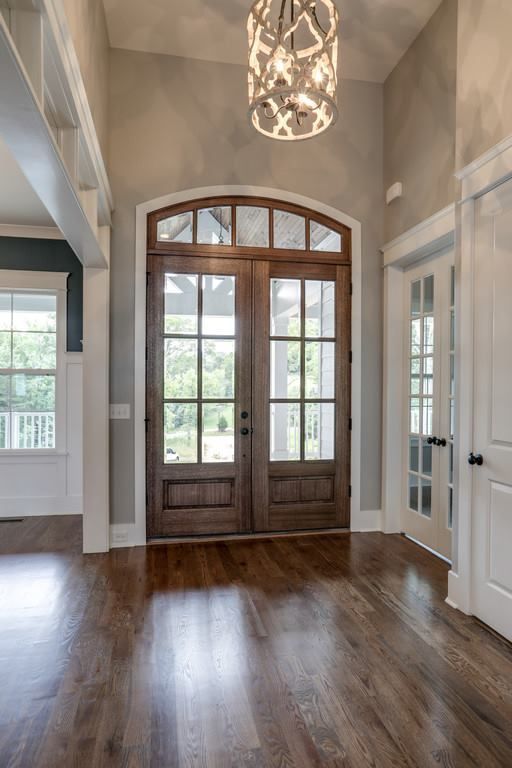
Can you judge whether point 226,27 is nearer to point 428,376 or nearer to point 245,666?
point 428,376

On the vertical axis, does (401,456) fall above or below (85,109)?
below

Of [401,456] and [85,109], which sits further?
[401,456]

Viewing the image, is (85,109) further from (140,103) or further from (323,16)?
(323,16)

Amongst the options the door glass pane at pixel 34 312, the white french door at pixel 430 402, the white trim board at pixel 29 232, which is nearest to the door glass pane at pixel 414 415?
the white french door at pixel 430 402

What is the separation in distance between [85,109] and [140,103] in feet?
5.39

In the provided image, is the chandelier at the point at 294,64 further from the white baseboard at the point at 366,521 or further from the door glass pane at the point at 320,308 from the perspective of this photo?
the white baseboard at the point at 366,521

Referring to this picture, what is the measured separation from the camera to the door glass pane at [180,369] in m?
3.83

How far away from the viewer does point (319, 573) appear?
3199 millimetres

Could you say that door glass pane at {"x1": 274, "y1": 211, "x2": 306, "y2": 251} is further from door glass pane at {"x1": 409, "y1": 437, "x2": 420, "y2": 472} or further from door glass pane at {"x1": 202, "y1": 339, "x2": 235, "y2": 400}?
door glass pane at {"x1": 409, "y1": 437, "x2": 420, "y2": 472}

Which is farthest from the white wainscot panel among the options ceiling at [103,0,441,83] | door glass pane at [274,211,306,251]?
ceiling at [103,0,441,83]

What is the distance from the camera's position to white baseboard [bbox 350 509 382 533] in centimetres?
410

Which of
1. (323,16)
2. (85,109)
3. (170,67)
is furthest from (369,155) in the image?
(85,109)

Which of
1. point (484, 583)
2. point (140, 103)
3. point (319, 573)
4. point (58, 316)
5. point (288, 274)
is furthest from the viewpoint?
point (58, 316)

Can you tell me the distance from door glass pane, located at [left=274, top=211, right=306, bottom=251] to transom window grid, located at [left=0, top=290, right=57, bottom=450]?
2.43 metres
